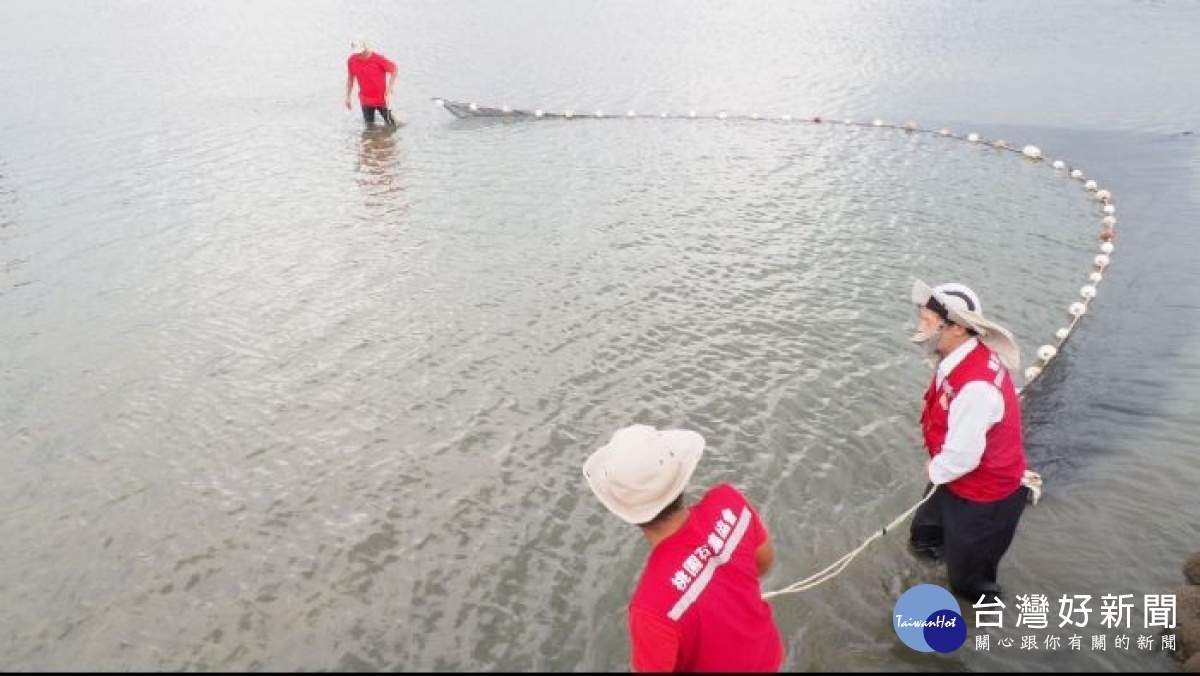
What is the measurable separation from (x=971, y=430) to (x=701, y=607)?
2.63m

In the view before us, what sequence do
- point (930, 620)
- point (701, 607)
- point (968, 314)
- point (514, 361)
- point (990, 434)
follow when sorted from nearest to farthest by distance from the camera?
point (701, 607) → point (968, 314) → point (990, 434) → point (930, 620) → point (514, 361)

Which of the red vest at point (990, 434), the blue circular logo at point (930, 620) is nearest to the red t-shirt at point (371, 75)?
the red vest at point (990, 434)

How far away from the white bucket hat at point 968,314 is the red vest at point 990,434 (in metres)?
0.12

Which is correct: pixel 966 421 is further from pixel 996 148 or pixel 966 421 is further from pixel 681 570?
pixel 996 148

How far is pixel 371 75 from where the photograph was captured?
20.1 m

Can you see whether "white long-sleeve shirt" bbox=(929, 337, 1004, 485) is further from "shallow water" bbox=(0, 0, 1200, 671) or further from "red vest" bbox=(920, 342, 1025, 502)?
"shallow water" bbox=(0, 0, 1200, 671)

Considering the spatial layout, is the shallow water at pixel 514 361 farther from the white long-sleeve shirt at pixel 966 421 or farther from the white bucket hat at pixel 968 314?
the white bucket hat at pixel 968 314

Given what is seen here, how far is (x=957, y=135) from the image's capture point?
63.5ft

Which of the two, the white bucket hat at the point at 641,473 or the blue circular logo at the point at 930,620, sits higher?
the white bucket hat at the point at 641,473

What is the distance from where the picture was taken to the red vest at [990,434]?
17.1 ft

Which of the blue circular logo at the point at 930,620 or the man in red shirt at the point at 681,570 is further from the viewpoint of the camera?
the blue circular logo at the point at 930,620

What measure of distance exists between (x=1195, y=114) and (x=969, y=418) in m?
20.1

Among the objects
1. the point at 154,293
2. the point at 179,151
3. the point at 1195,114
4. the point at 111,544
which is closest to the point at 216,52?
the point at 179,151

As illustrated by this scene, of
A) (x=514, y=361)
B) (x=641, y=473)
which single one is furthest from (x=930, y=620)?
(x=514, y=361)
